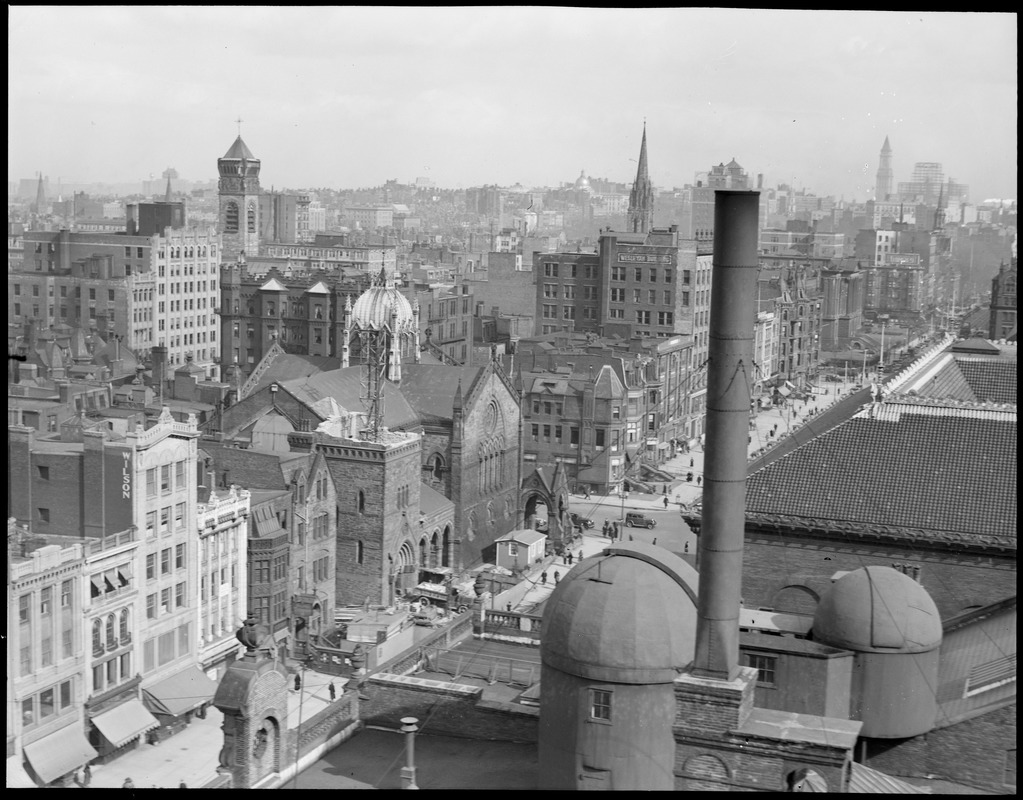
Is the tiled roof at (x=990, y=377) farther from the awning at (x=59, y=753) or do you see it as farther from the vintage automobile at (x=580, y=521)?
the awning at (x=59, y=753)

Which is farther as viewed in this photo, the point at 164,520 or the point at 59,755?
the point at 164,520

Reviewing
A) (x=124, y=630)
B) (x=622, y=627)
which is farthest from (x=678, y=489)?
(x=622, y=627)

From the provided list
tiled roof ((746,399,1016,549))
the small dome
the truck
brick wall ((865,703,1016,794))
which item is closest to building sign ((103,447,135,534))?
the truck

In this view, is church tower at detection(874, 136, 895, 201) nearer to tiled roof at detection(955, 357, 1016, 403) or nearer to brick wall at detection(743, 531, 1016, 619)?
brick wall at detection(743, 531, 1016, 619)

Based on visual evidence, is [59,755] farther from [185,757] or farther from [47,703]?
[185,757]

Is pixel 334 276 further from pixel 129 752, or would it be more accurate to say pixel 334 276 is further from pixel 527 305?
pixel 129 752

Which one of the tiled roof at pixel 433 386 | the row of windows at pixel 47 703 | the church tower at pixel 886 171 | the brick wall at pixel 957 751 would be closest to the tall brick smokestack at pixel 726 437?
the brick wall at pixel 957 751
